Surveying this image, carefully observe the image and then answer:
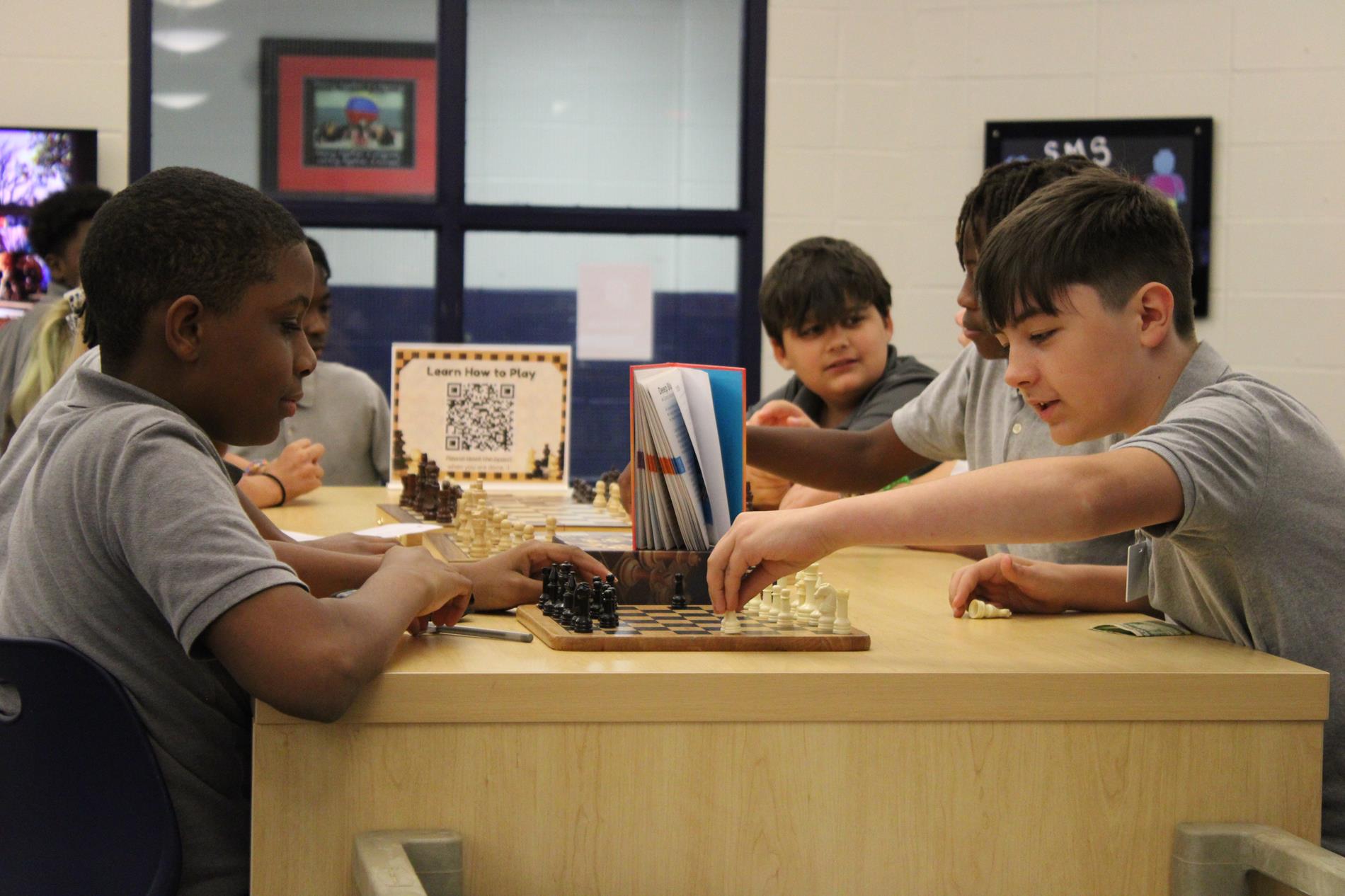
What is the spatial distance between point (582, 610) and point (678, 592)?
0.23 m

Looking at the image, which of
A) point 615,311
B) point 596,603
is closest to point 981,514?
point 596,603

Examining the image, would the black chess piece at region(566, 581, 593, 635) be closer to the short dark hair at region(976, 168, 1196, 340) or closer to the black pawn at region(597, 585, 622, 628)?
the black pawn at region(597, 585, 622, 628)

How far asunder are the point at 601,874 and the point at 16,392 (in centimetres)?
243

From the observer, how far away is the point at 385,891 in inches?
40.9

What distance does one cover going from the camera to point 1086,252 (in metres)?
1.49

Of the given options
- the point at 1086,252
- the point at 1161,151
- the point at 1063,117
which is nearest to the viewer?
the point at 1086,252

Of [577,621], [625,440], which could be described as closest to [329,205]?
[625,440]

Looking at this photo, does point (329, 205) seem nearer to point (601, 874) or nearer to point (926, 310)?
point (926, 310)

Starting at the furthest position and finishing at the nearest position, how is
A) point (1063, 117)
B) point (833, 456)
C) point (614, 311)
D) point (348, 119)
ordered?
point (614, 311)
point (348, 119)
point (1063, 117)
point (833, 456)

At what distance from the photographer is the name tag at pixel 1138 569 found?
1574 millimetres

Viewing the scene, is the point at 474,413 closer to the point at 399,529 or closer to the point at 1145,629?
the point at 399,529

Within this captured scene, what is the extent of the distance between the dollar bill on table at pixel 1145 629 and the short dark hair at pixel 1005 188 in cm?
68

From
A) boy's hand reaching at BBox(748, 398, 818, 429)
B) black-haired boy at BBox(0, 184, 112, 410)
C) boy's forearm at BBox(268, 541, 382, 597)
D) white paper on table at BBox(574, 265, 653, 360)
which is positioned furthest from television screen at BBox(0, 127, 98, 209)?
boy's forearm at BBox(268, 541, 382, 597)

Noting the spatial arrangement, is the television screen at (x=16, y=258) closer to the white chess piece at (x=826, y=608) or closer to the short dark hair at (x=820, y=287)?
the short dark hair at (x=820, y=287)
